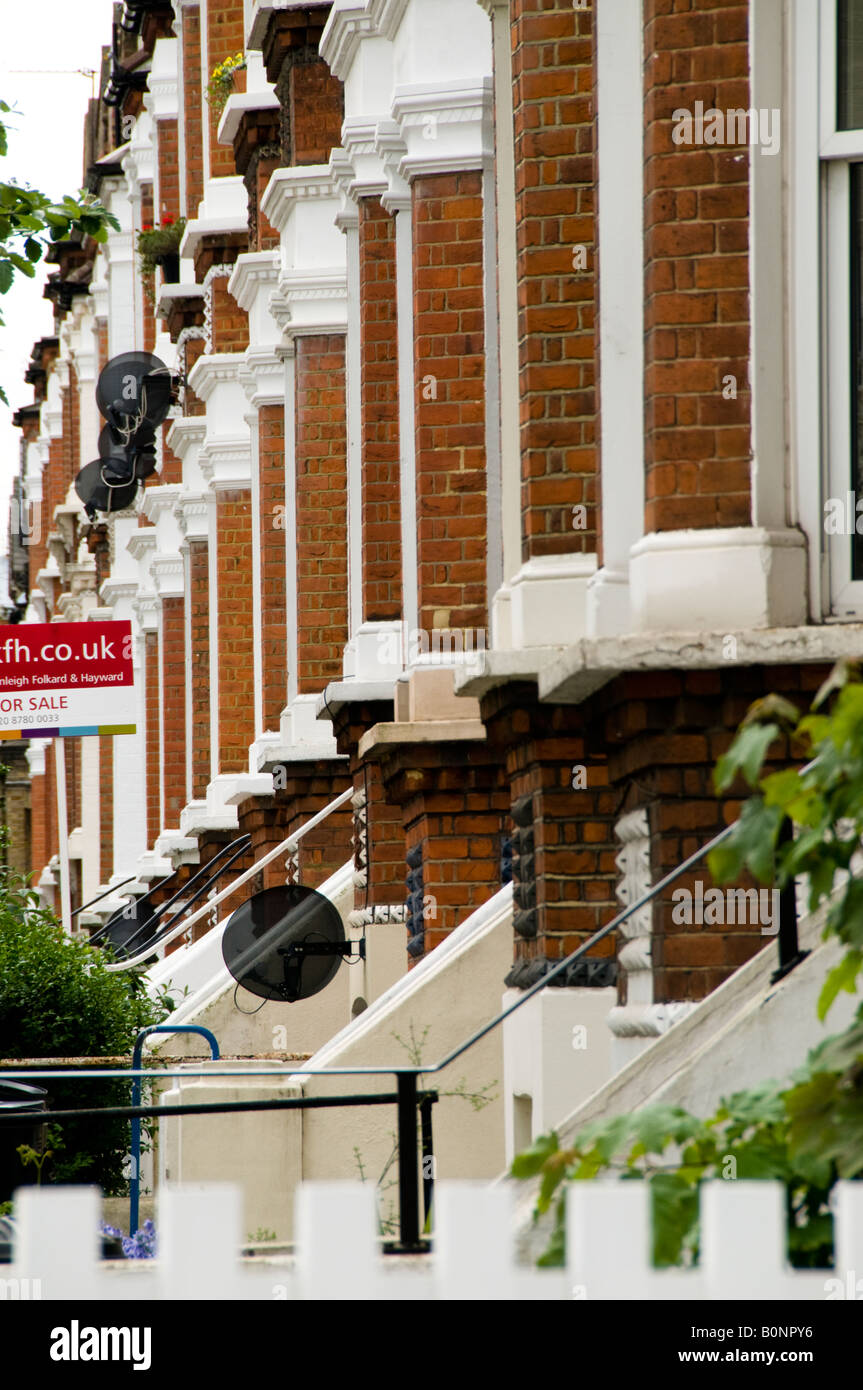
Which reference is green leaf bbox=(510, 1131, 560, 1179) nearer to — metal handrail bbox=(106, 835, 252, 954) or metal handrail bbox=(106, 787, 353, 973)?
metal handrail bbox=(106, 787, 353, 973)

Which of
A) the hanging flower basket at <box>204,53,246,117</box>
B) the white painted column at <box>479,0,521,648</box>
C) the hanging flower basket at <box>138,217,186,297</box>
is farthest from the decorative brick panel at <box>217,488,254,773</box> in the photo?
the white painted column at <box>479,0,521,648</box>

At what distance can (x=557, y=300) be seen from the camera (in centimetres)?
795

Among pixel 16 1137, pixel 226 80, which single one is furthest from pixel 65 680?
pixel 16 1137

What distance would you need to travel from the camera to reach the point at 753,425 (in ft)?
21.8

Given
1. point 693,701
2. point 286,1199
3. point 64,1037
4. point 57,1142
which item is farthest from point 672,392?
point 64,1037

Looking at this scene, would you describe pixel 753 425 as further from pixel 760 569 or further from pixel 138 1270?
pixel 138 1270

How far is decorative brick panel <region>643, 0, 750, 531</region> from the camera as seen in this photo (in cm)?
662

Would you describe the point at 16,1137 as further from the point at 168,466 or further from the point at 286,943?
the point at 168,466

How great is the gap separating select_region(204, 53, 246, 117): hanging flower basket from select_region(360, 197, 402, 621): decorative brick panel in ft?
19.9

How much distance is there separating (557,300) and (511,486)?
2.72ft

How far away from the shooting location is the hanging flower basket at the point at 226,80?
18.5 metres

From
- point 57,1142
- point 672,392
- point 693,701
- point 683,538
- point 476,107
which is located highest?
point 476,107

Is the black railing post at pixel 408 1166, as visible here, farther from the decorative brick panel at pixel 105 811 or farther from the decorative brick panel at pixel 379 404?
the decorative brick panel at pixel 105 811
